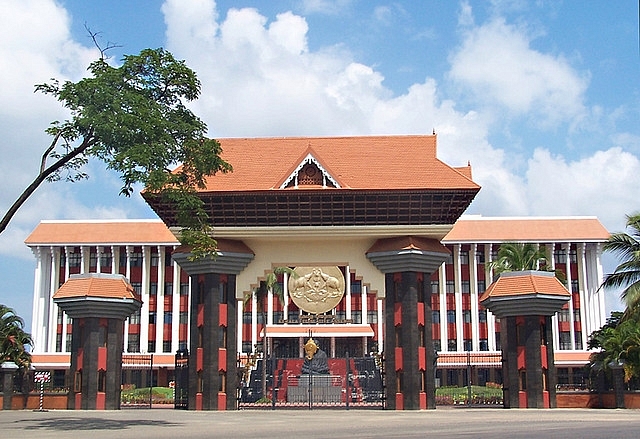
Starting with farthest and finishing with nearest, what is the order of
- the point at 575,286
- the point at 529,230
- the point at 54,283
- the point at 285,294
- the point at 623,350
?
the point at 54,283, the point at 575,286, the point at 529,230, the point at 285,294, the point at 623,350

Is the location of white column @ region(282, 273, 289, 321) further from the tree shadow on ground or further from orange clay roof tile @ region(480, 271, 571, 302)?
the tree shadow on ground

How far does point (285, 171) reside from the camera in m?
36.9

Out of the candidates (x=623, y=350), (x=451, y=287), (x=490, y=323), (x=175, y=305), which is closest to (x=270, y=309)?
(x=175, y=305)

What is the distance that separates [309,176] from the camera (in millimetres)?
35719

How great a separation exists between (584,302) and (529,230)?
8142 mm

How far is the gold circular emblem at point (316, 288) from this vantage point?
58844 mm

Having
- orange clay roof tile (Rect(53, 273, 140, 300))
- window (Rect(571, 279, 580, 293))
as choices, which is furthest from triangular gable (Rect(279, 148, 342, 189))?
window (Rect(571, 279, 580, 293))

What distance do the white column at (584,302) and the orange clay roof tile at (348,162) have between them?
37319mm

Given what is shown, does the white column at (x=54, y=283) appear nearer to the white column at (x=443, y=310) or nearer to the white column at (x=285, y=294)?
the white column at (x=285, y=294)

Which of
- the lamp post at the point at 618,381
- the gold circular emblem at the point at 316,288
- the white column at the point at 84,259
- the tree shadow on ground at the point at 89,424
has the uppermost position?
the white column at the point at 84,259

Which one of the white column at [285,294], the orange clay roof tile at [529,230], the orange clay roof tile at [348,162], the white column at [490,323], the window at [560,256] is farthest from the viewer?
the window at [560,256]

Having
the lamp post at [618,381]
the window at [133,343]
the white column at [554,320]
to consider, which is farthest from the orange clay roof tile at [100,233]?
the lamp post at [618,381]

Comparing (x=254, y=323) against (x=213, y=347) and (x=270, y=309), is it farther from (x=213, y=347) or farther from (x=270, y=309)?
(x=213, y=347)

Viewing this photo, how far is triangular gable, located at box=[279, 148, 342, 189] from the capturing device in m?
35.4
